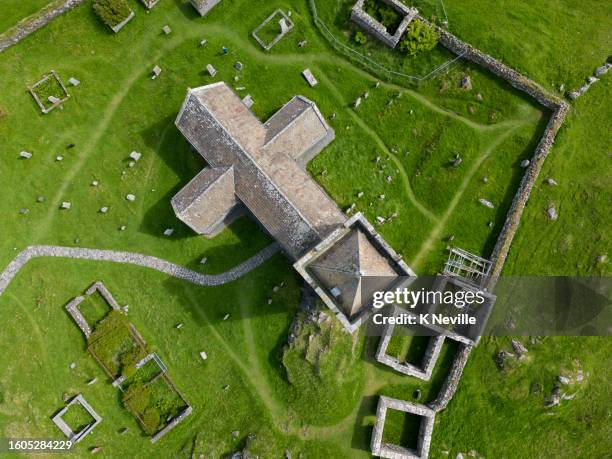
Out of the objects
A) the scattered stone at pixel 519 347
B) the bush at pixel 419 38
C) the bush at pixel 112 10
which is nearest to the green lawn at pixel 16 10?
the bush at pixel 112 10

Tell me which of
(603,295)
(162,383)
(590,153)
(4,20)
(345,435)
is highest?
(4,20)

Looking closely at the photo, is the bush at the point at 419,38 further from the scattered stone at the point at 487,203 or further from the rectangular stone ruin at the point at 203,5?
the rectangular stone ruin at the point at 203,5

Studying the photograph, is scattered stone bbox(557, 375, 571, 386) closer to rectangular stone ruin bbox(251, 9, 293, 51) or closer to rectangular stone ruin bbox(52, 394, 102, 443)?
rectangular stone ruin bbox(251, 9, 293, 51)

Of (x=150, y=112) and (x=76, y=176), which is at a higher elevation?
(x=150, y=112)

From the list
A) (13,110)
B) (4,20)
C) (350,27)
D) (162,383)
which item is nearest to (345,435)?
(162,383)

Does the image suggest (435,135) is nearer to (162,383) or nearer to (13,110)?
(162,383)

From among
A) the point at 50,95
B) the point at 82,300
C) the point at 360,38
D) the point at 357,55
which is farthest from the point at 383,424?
the point at 50,95
